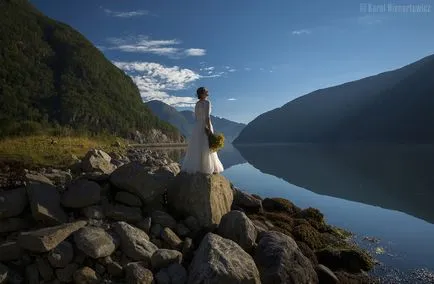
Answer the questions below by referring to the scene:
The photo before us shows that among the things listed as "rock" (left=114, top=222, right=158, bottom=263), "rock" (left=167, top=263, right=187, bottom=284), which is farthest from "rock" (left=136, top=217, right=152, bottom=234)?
"rock" (left=167, top=263, right=187, bottom=284)

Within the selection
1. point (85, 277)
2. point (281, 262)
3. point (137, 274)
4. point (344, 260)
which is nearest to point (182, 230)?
point (137, 274)

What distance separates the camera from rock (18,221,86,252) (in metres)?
10.7

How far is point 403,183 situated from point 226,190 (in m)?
37.1

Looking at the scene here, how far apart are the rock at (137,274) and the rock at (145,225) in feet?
6.87

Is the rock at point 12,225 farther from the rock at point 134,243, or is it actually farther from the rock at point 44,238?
the rock at point 134,243

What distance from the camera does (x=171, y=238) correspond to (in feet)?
41.4

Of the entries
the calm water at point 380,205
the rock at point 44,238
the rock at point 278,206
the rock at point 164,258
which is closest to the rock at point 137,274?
the rock at point 164,258

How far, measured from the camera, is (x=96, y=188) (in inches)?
534

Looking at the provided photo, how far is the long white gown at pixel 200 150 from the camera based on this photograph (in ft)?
50.9

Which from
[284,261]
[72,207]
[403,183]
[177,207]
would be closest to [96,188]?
[72,207]

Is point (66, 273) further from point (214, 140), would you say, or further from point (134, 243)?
point (214, 140)

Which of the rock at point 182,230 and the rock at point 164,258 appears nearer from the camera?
the rock at point 164,258

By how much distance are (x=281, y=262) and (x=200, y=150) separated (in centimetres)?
573

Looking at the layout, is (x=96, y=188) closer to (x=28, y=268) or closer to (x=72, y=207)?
(x=72, y=207)
